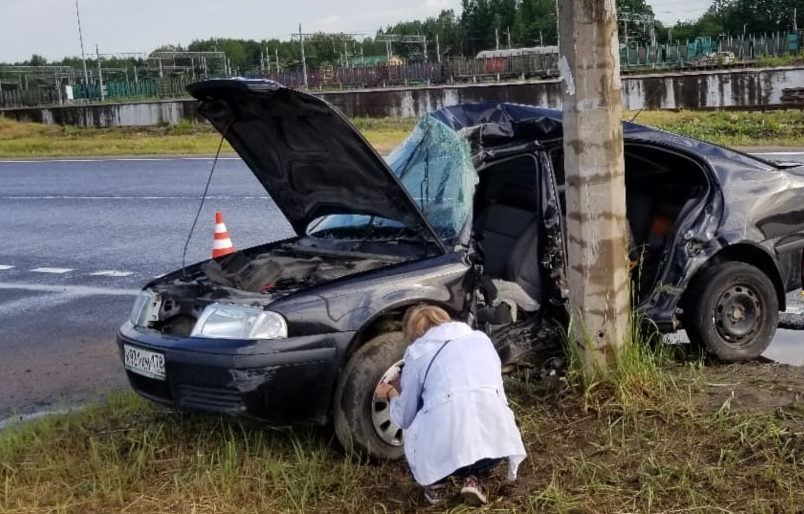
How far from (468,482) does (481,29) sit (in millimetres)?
103549

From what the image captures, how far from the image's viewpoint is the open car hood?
4559 millimetres

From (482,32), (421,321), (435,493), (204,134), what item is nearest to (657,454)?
(435,493)

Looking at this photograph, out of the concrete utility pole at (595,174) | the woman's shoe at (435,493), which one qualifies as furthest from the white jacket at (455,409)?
the concrete utility pole at (595,174)

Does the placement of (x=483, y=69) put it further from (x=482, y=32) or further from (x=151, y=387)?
(x=482, y=32)

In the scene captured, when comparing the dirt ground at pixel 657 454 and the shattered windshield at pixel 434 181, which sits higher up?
the shattered windshield at pixel 434 181

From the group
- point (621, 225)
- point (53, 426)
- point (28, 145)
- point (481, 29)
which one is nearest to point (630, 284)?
point (621, 225)

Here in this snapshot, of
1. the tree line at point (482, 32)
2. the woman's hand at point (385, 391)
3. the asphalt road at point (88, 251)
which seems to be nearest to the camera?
the woman's hand at point (385, 391)

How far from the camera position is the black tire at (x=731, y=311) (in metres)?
5.30

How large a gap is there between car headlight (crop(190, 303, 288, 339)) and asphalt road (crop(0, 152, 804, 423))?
131 centimetres

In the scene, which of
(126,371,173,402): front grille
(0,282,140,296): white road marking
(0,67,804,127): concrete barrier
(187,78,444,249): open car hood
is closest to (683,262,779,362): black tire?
(187,78,444,249): open car hood

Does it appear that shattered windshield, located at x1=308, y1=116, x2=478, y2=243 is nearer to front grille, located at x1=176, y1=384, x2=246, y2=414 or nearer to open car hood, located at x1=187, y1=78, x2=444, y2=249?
open car hood, located at x1=187, y1=78, x2=444, y2=249

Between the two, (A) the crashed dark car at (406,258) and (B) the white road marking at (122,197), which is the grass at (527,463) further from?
(B) the white road marking at (122,197)

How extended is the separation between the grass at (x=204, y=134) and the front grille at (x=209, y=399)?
15735mm

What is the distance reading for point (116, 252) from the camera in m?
11.5
